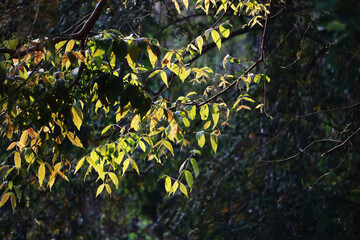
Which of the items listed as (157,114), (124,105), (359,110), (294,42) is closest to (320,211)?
(359,110)

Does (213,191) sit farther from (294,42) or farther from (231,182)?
(294,42)

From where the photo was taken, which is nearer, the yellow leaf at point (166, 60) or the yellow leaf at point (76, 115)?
the yellow leaf at point (76, 115)

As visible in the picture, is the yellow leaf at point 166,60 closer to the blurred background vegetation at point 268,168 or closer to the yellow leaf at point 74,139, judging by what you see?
the yellow leaf at point 74,139

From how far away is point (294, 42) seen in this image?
3.75 meters

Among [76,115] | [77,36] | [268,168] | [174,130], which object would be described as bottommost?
[268,168]

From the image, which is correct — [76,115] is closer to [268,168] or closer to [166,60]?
[166,60]

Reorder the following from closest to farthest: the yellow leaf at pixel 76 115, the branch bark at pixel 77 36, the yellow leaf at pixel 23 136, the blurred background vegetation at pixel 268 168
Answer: the branch bark at pixel 77 36 → the yellow leaf at pixel 76 115 → the yellow leaf at pixel 23 136 → the blurred background vegetation at pixel 268 168

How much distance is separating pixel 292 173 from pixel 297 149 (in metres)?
0.32

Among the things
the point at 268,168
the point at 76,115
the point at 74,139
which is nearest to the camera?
the point at 76,115

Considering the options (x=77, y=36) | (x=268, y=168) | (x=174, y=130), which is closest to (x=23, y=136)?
(x=77, y=36)

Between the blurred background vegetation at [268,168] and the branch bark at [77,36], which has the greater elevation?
the branch bark at [77,36]

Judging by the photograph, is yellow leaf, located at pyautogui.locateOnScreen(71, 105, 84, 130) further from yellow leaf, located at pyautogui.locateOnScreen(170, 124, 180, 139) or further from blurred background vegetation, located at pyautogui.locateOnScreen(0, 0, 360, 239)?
blurred background vegetation, located at pyautogui.locateOnScreen(0, 0, 360, 239)

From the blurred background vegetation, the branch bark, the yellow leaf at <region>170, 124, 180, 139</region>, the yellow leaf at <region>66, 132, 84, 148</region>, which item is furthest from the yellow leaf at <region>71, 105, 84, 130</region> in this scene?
the blurred background vegetation

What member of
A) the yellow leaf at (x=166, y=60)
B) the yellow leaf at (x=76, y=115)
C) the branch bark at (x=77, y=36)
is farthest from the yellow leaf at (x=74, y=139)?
the yellow leaf at (x=166, y=60)
